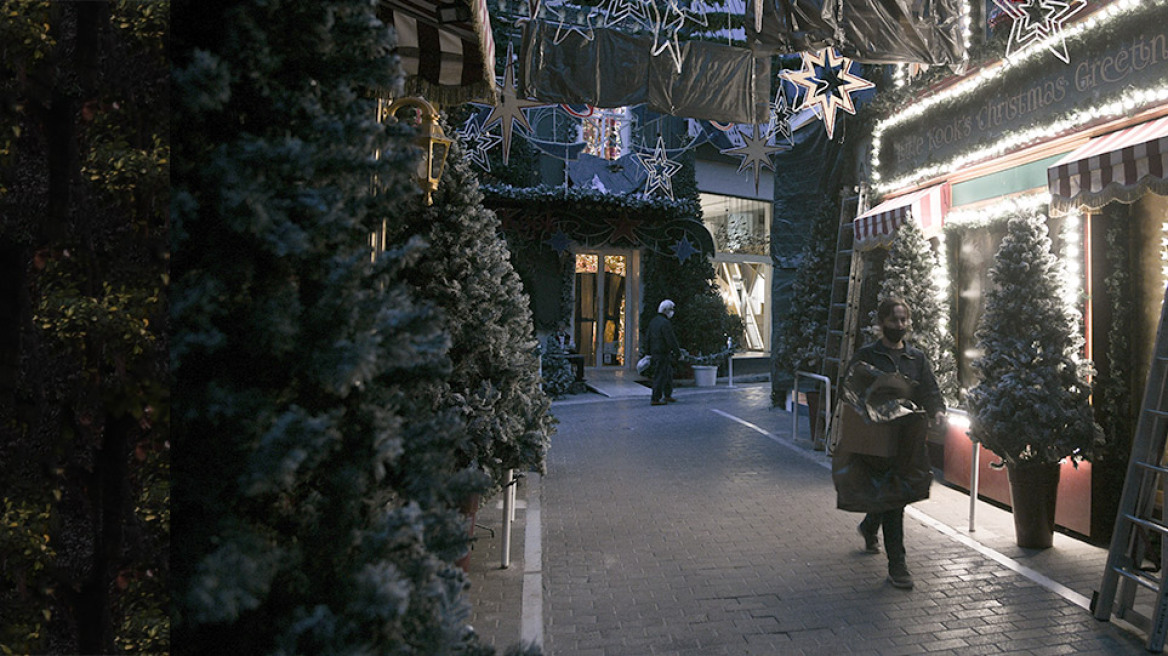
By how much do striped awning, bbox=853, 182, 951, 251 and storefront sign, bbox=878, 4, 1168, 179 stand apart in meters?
0.44

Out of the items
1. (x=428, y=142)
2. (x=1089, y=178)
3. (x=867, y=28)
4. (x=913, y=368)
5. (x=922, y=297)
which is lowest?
(x=913, y=368)

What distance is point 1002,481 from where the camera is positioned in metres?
7.07

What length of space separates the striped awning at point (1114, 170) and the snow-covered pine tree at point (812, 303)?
417cm

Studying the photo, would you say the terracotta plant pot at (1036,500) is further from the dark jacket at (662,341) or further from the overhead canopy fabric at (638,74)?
the dark jacket at (662,341)

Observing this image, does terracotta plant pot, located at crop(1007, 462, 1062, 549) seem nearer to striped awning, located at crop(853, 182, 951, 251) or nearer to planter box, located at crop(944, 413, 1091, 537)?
planter box, located at crop(944, 413, 1091, 537)

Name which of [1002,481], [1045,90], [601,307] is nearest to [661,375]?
[601,307]

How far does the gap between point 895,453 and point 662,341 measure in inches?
356

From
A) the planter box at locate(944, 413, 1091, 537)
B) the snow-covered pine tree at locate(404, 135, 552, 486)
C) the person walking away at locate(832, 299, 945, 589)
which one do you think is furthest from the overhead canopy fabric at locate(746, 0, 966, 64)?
the planter box at locate(944, 413, 1091, 537)

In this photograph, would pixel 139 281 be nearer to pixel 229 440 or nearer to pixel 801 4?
pixel 229 440

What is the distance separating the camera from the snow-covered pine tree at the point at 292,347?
1.51m

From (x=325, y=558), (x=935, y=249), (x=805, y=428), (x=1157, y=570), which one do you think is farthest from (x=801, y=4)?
(x=805, y=428)

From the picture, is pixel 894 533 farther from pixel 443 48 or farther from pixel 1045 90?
pixel 1045 90

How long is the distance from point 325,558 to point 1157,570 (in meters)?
5.49

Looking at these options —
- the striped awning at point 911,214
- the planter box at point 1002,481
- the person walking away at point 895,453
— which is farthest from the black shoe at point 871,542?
the striped awning at point 911,214
